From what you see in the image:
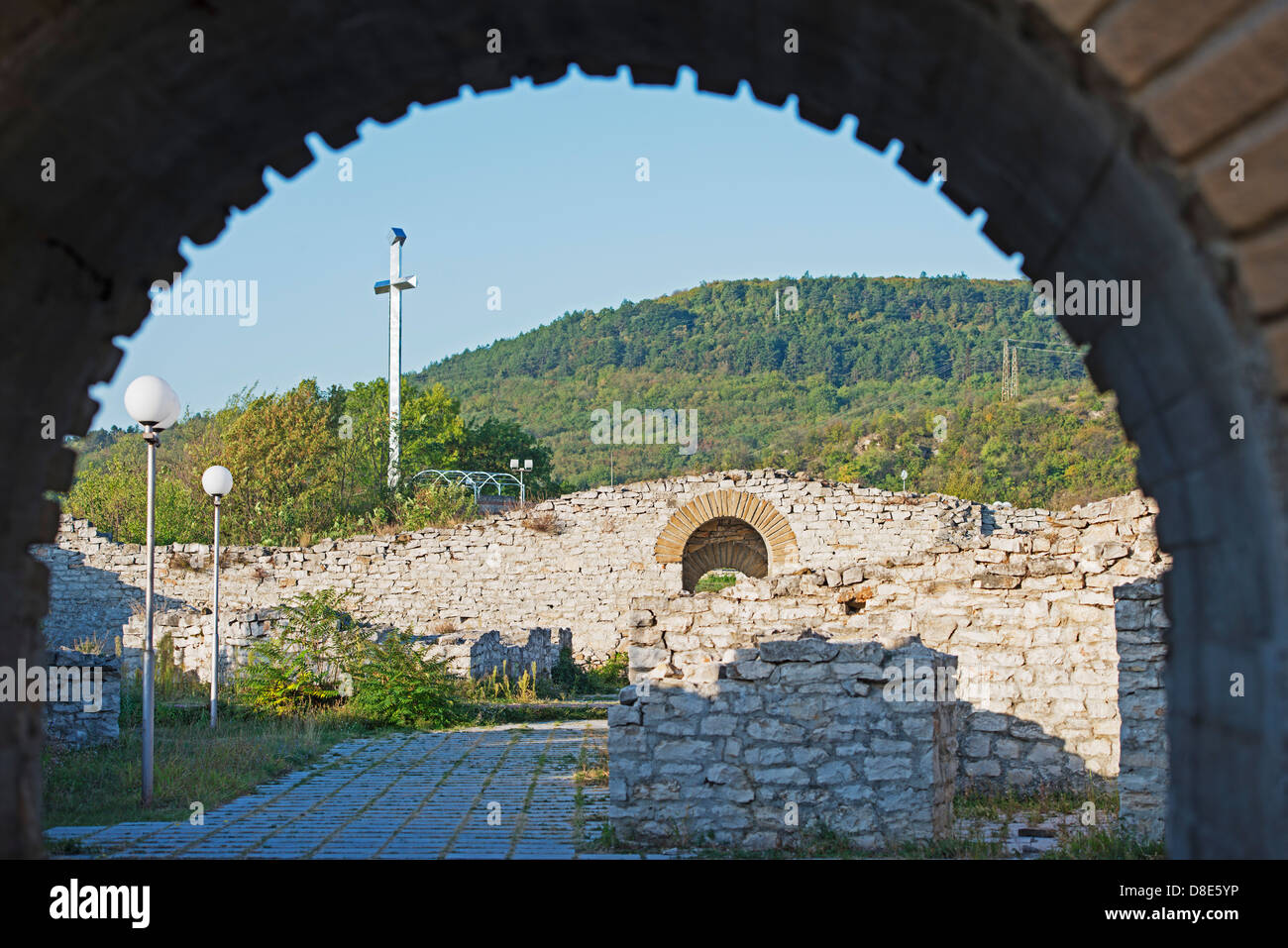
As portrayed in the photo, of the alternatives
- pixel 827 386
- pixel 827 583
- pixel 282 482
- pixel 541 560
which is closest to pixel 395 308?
pixel 282 482

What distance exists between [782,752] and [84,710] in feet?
24.1

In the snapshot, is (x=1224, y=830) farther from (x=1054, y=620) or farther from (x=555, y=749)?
(x=555, y=749)

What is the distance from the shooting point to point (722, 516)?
1923 centimetres

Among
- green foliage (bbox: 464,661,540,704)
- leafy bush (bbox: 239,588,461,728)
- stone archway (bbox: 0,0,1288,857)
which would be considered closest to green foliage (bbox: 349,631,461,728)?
leafy bush (bbox: 239,588,461,728)

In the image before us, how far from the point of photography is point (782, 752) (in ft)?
22.2

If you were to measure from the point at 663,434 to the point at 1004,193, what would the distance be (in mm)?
66778

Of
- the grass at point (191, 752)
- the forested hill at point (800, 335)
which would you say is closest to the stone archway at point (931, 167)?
the grass at point (191, 752)

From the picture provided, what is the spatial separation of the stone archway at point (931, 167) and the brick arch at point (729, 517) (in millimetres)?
15911

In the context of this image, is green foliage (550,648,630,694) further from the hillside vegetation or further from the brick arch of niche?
the hillside vegetation

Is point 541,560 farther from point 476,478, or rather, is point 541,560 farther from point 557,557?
point 476,478

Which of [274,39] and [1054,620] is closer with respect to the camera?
→ [274,39]

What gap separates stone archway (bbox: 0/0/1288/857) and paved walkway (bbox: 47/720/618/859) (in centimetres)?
414

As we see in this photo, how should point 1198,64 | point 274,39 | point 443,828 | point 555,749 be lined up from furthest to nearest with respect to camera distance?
point 555,749 < point 443,828 < point 274,39 < point 1198,64
